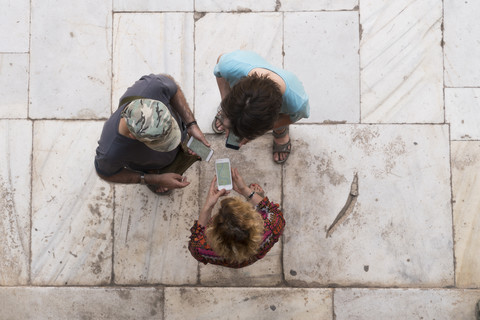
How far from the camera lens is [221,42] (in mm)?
4309

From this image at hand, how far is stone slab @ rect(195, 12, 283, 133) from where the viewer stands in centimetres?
428

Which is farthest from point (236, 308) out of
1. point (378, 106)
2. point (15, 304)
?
point (378, 106)

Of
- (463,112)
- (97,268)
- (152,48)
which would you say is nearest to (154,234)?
(97,268)

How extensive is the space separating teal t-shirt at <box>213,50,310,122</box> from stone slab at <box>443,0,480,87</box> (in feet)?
6.37

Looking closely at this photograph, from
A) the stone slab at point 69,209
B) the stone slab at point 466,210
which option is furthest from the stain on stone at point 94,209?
the stone slab at point 466,210

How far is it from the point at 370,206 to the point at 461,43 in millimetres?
1862

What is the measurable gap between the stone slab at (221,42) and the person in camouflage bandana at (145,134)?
790 millimetres

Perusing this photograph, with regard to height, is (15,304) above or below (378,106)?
below

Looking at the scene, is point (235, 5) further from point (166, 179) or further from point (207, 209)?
point (207, 209)

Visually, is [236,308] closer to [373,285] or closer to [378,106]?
[373,285]

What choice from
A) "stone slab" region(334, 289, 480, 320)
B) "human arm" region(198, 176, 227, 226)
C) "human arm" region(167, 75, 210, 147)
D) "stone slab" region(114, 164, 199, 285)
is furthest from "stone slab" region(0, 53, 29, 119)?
"stone slab" region(334, 289, 480, 320)

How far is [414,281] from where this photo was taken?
407 centimetres

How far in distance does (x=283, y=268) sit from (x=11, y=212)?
2734mm

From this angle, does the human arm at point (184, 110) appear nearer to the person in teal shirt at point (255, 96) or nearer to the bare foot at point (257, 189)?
the person in teal shirt at point (255, 96)
